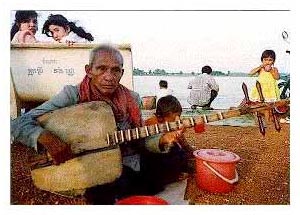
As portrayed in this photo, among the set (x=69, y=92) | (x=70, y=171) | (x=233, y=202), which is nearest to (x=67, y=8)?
(x=69, y=92)

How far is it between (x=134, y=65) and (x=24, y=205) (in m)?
0.79

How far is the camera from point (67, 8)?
2410 mm

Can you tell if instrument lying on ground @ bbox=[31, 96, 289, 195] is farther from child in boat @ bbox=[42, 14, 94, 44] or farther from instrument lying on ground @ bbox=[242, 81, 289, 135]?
child in boat @ bbox=[42, 14, 94, 44]

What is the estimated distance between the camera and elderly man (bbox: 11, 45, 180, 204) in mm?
2418

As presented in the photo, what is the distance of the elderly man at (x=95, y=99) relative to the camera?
2.42m

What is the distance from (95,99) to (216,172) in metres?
0.62

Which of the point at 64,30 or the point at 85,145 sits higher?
the point at 64,30

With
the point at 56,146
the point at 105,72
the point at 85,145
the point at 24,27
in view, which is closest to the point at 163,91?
the point at 105,72

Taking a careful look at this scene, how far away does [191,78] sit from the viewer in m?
2.43

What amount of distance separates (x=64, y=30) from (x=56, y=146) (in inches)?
20.1

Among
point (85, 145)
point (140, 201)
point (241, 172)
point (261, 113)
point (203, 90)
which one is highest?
point (203, 90)

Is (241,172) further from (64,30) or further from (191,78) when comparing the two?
(64,30)
